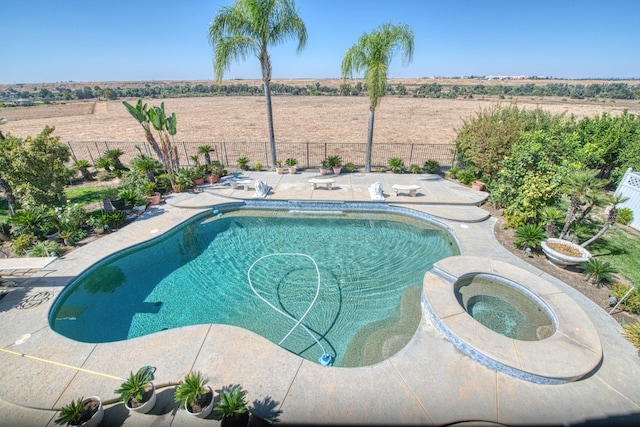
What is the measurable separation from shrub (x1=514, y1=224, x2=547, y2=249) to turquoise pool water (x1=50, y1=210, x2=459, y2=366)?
2192 millimetres

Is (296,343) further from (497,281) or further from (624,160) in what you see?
(624,160)

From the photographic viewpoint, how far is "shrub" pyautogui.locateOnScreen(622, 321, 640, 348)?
6.20m

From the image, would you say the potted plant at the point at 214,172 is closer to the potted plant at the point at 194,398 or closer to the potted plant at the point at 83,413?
the potted plant at the point at 83,413

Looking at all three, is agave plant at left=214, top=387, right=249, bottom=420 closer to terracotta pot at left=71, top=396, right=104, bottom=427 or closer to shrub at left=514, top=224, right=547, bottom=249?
terracotta pot at left=71, top=396, right=104, bottom=427

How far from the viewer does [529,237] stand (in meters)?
9.73

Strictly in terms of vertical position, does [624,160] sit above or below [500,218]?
above

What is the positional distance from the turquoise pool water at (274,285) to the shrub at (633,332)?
181 inches

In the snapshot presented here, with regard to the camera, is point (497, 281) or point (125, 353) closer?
point (125, 353)

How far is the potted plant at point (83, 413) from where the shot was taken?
4562 mm

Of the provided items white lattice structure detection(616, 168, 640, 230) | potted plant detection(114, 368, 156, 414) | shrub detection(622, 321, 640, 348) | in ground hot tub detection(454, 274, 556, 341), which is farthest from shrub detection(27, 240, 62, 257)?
white lattice structure detection(616, 168, 640, 230)

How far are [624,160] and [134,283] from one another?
71.7 ft

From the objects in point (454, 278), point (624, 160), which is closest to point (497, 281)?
point (454, 278)

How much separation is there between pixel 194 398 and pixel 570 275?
10.7 metres

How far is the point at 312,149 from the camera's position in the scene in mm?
24969
